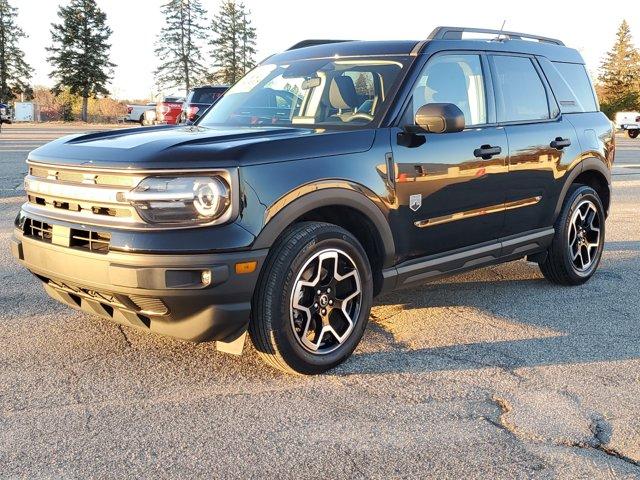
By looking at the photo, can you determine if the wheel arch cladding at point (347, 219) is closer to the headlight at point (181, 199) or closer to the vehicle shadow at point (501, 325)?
the headlight at point (181, 199)

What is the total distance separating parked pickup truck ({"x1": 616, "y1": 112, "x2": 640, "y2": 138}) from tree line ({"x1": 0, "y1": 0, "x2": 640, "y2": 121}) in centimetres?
2028

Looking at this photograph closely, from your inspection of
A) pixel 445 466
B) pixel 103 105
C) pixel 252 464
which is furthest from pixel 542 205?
pixel 103 105

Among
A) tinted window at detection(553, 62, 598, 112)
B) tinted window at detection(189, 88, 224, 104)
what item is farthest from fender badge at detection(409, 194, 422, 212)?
tinted window at detection(189, 88, 224, 104)

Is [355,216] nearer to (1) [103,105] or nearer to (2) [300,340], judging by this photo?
(2) [300,340]

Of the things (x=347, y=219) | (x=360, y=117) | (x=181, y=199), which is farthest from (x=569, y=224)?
(x=181, y=199)

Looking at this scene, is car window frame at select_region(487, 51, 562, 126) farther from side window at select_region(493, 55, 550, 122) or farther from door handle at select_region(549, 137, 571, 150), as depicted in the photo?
door handle at select_region(549, 137, 571, 150)

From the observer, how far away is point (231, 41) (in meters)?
73.2

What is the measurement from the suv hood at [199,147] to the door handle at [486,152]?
90 cm

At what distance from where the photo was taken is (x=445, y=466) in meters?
2.78

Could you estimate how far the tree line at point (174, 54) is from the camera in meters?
64.8

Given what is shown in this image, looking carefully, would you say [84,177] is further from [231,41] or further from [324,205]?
[231,41]

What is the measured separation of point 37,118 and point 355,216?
6271 cm

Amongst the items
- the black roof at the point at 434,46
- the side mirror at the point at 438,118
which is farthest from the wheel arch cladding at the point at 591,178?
the side mirror at the point at 438,118

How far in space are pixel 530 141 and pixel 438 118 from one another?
51.8 inches
